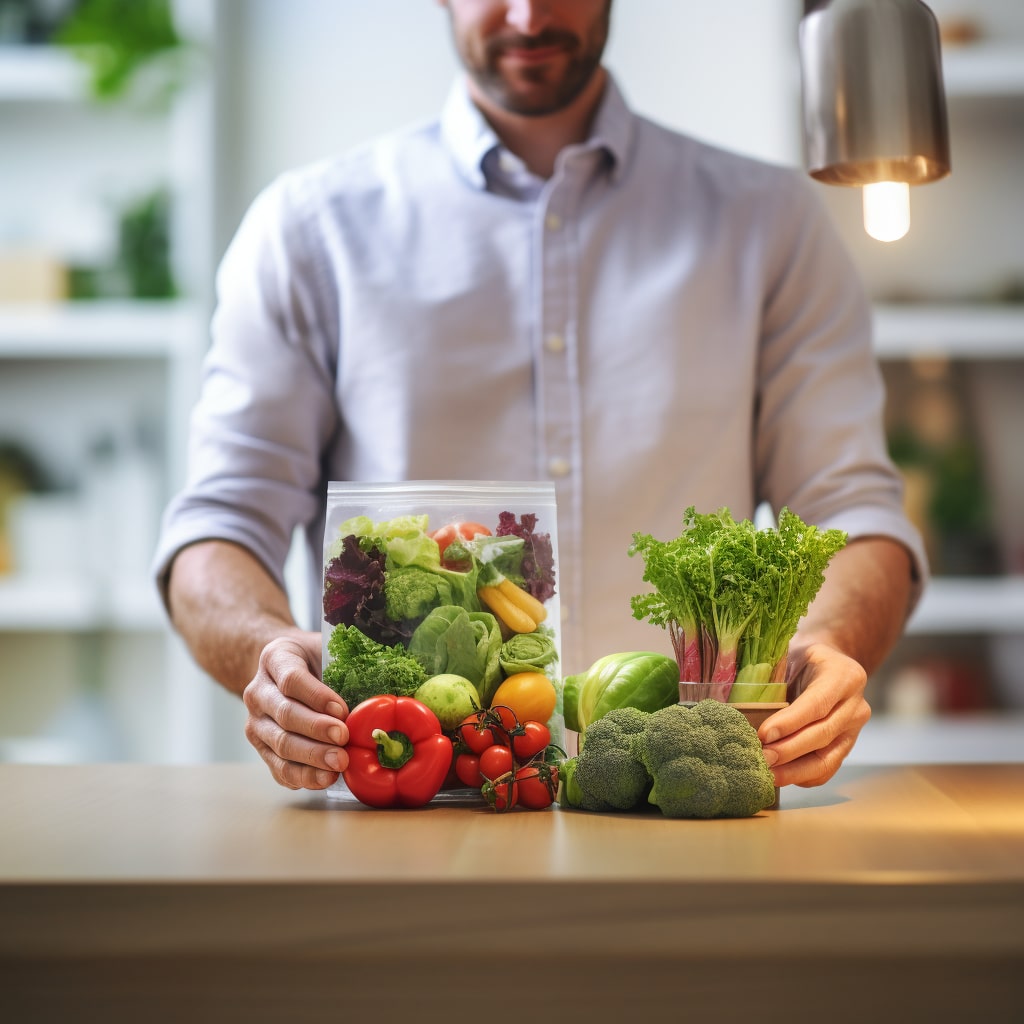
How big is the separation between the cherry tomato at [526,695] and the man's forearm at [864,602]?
43 centimetres

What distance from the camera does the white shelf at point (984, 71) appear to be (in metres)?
2.69

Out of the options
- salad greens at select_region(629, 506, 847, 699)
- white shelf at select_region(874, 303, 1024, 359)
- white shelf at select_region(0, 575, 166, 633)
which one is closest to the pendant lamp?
salad greens at select_region(629, 506, 847, 699)

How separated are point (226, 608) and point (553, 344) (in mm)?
529

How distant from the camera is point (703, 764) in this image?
92 cm

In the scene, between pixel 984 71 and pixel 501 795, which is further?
pixel 984 71

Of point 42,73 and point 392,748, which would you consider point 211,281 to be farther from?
point 392,748

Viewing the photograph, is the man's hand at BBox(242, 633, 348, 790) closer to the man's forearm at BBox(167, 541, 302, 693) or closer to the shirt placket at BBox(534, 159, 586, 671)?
the man's forearm at BBox(167, 541, 302, 693)

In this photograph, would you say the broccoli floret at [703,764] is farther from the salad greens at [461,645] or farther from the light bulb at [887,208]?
the light bulb at [887,208]

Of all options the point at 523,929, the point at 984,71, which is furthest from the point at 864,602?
the point at 984,71

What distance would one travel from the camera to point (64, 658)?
9.86 ft

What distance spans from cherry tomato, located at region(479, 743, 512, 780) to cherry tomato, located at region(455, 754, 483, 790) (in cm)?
1

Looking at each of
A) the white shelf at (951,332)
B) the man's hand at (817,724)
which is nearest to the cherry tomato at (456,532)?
the man's hand at (817,724)

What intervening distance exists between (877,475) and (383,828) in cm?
97

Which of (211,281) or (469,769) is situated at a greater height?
(211,281)
